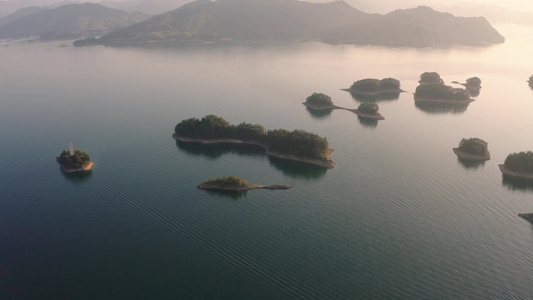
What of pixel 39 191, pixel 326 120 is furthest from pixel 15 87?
pixel 326 120

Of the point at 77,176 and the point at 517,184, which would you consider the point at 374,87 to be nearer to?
the point at 517,184

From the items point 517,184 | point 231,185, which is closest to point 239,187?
point 231,185

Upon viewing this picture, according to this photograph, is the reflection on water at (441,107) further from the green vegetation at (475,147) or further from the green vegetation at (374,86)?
the green vegetation at (475,147)

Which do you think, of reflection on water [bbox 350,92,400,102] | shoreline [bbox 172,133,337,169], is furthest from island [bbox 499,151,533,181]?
reflection on water [bbox 350,92,400,102]

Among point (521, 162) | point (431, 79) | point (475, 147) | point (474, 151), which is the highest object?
point (431, 79)

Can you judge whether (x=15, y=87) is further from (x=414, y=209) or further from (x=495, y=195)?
(x=495, y=195)

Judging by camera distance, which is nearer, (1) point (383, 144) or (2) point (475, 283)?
(2) point (475, 283)

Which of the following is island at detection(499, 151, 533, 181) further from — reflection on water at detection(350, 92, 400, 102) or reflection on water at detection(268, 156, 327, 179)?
reflection on water at detection(350, 92, 400, 102)
